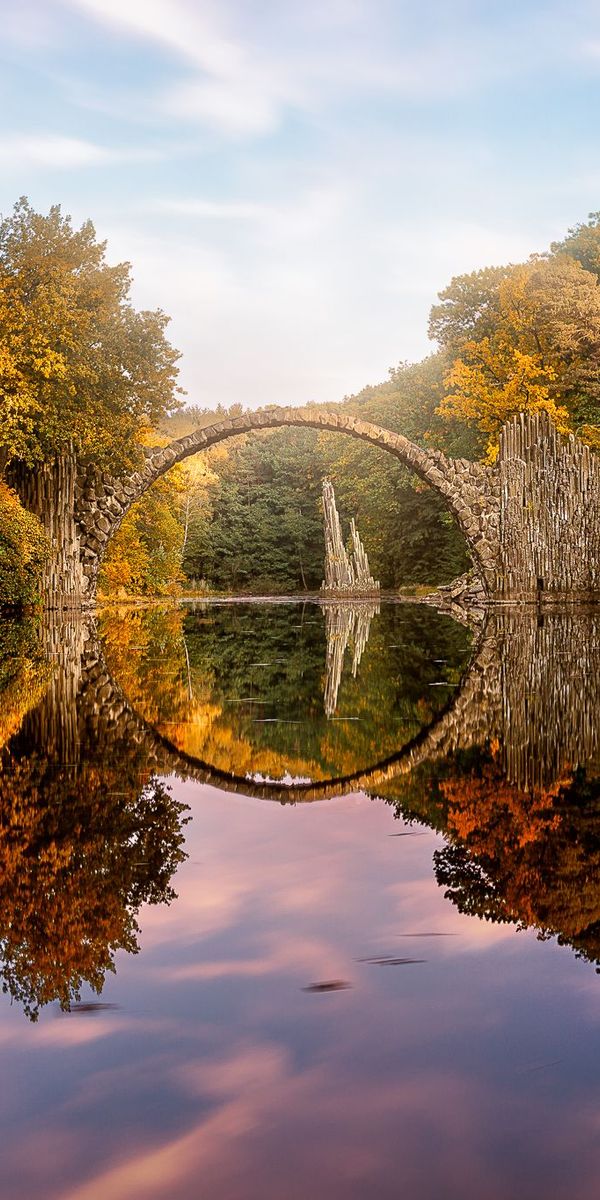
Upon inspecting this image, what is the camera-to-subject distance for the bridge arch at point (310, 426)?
938 inches

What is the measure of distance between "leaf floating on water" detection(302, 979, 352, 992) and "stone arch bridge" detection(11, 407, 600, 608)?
21.6m

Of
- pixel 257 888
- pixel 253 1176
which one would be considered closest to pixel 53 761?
pixel 257 888

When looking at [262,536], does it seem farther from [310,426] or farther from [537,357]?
[310,426]

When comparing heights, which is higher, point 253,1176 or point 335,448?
point 335,448

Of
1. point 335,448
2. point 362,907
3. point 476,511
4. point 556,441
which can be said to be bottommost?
point 362,907

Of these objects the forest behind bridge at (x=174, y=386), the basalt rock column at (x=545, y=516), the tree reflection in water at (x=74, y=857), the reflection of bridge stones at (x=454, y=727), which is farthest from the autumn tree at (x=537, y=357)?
the tree reflection in water at (x=74, y=857)

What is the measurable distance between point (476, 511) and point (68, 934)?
2235cm

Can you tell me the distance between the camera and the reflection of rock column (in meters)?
8.17

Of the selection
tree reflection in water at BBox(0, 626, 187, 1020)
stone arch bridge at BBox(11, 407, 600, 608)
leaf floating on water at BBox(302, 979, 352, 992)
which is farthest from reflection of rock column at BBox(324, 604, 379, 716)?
leaf floating on water at BBox(302, 979, 352, 992)

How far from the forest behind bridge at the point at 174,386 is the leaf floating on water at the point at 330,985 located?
1690 centimetres

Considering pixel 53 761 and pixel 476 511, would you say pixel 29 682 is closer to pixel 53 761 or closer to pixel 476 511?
pixel 53 761

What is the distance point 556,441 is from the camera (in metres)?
23.7

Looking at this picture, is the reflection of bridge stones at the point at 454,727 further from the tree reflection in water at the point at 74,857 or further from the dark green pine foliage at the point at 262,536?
the dark green pine foliage at the point at 262,536

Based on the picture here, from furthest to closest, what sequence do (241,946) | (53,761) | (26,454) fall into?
(26,454) → (53,761) → (241,946)
